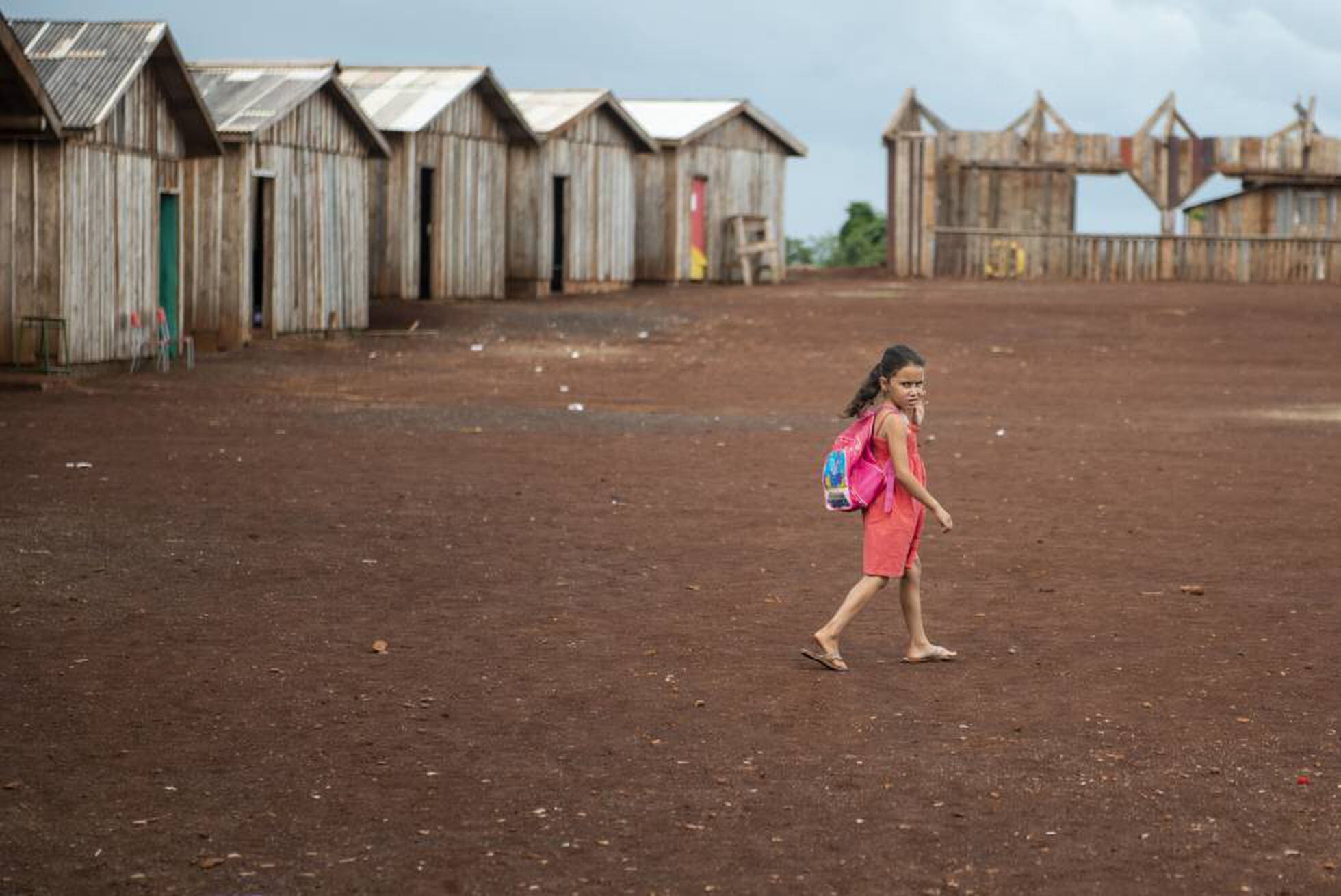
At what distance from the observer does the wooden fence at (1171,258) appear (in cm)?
4397

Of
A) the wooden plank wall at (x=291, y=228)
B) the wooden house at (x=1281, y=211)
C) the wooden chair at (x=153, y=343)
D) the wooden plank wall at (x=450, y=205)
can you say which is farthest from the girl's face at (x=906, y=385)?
the wooden house at (x=1281, y=211)

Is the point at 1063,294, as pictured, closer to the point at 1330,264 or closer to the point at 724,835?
the point at 1330,264

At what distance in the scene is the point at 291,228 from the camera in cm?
3106

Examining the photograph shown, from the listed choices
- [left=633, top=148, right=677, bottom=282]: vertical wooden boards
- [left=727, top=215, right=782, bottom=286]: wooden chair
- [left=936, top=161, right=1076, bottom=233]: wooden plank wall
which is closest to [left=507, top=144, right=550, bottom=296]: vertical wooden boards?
[left=633, top=148, right=677, bottom=282]: vertical wooden boards

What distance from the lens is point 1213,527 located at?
13.0 m

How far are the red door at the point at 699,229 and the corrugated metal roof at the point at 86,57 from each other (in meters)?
21.7

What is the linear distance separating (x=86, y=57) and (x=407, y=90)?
1416 centimetres

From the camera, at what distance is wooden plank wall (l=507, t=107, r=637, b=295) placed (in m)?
41.0

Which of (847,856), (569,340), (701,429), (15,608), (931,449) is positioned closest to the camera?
(847,856)

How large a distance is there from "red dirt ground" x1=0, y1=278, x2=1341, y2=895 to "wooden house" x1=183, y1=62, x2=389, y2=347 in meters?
9.41

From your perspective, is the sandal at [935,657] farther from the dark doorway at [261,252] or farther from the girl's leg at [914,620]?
the dark doorway at [261,252]

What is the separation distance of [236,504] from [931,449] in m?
6.66

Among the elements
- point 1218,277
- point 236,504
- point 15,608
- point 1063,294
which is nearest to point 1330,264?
point 1218,277

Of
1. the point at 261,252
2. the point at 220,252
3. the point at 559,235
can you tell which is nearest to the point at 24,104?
the point at 220,252
